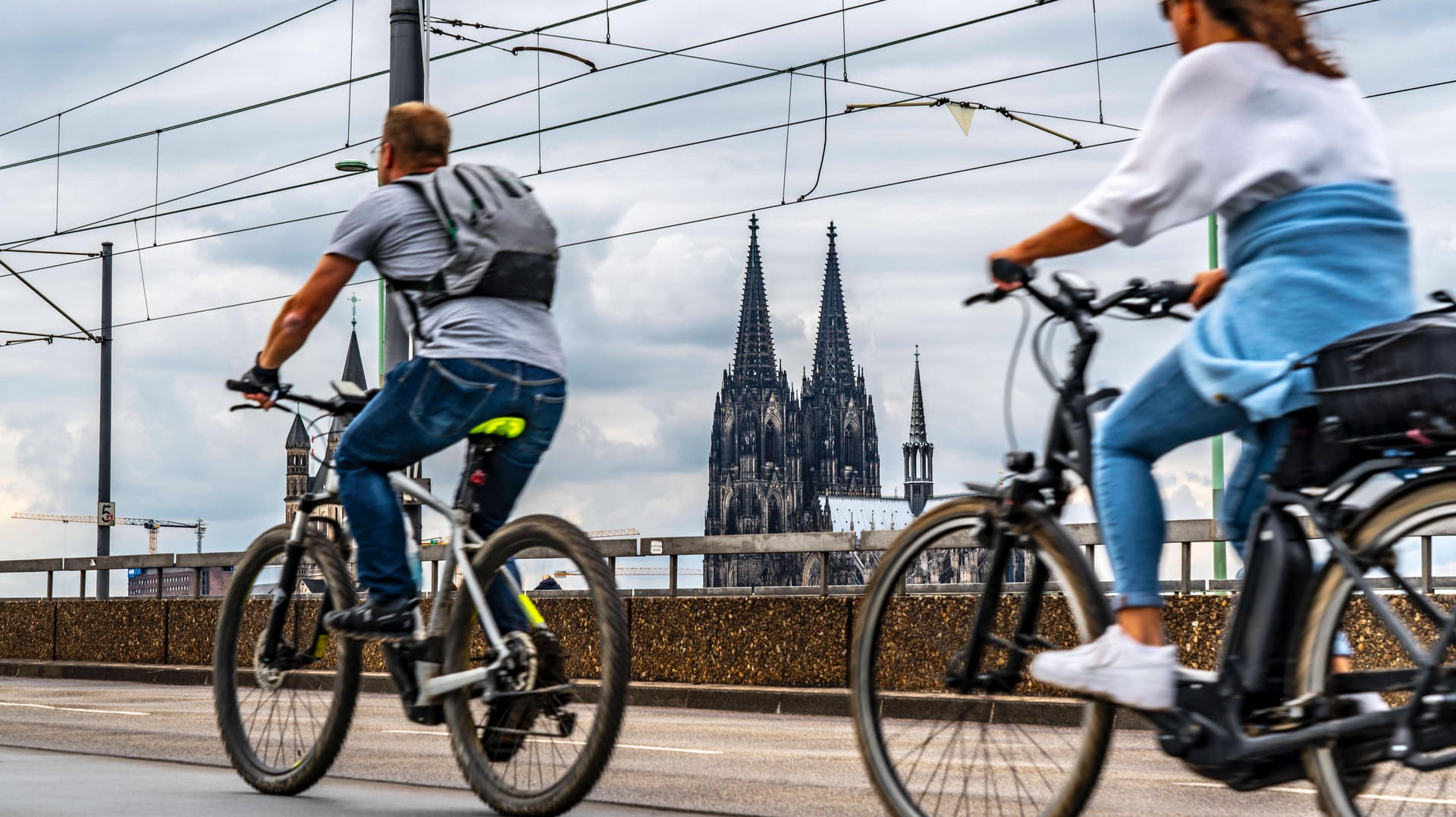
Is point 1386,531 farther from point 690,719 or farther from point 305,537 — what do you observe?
point 690,719

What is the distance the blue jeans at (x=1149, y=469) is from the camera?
134 inches

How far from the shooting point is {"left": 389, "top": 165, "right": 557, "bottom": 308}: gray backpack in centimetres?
470

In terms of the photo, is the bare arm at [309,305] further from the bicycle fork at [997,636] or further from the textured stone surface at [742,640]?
the textured stone surface at [742,640]

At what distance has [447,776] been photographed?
20.1 feet

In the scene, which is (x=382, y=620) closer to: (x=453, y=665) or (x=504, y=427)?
(x=453, y=665)

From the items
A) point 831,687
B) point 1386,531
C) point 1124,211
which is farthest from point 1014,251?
point 831,687

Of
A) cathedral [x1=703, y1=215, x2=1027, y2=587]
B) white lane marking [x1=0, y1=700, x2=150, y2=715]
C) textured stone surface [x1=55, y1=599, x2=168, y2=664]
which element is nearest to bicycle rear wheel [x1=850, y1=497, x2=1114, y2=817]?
white lane marking [x1=0, y1=700, x2=150, y2=715]

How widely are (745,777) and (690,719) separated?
14.2 feet

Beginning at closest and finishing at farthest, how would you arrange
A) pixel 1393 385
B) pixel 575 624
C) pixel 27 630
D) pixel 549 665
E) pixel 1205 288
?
1. pixel 1393 385
2. pixel 1205 288
3. pixel 549 665
4. pixel 575 624
5. pixel 27 630

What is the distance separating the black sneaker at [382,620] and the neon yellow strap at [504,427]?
0.47 m

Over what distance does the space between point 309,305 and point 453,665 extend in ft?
3.27

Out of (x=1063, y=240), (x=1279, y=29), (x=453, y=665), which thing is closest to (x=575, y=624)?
(x=453, y=665)

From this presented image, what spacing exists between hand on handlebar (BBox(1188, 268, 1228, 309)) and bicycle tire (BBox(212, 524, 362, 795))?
239cm

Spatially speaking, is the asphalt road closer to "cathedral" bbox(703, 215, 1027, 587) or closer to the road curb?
the road curb
